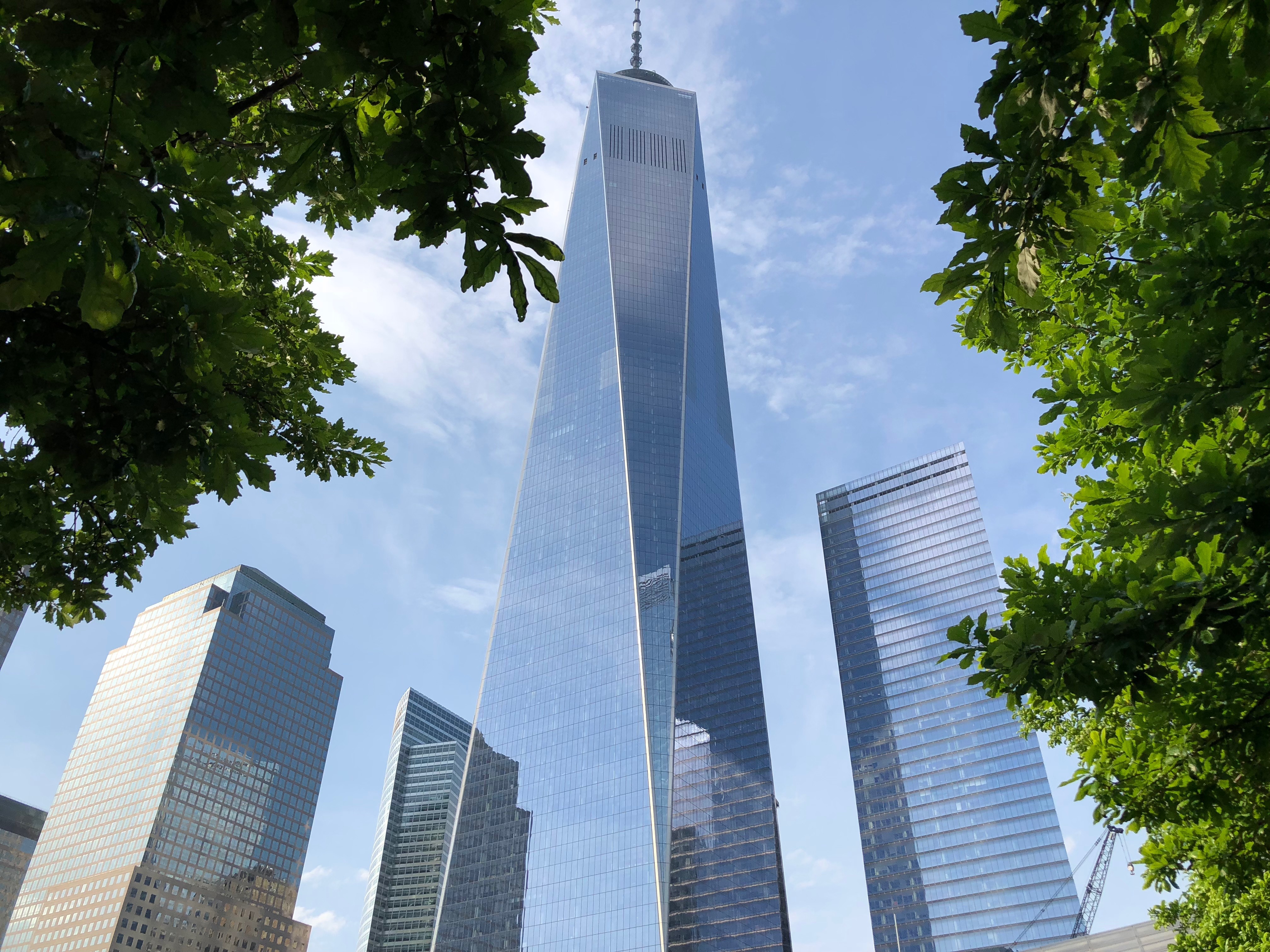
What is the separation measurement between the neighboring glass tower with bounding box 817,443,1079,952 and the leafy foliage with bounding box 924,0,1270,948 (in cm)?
9767

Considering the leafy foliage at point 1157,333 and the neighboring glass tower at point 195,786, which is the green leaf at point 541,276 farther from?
the neighboring glass tower at point 195,786

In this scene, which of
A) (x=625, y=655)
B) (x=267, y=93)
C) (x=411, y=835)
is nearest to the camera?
(x=267, y=93)

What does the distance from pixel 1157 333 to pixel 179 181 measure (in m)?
4.46

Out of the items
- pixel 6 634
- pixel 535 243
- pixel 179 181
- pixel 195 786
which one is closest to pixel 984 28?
pixel 535 243

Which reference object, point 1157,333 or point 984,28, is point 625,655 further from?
point 984,28

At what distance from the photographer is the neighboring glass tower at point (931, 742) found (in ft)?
358

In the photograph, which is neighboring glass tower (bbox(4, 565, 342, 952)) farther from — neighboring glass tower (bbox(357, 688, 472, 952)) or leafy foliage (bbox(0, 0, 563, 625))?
leafy foliage (bbox(0, 0, 563, 625))

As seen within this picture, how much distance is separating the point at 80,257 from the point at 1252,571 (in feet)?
16.0

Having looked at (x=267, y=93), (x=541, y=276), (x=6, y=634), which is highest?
(x=6, y=634)

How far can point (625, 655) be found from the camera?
104375mm

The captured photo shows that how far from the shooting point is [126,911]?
375 feet

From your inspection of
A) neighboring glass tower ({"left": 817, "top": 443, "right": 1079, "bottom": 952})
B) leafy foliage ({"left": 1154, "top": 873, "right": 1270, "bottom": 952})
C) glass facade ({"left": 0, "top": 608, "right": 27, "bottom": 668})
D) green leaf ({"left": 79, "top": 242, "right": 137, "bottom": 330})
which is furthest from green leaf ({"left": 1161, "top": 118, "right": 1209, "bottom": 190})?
glass facade ({"left": 0, "top": 608, "right": 27, "bottom": 668})

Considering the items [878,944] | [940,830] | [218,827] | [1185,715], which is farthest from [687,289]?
[1185,715]

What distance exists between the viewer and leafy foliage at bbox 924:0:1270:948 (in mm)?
2828
